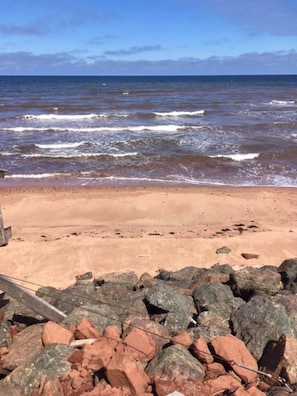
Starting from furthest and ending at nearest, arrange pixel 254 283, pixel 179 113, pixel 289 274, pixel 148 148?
pixel 179 113 → pixel 148 148 → pixel 289 274 → pixel 254 283

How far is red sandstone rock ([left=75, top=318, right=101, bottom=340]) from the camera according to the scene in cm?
619

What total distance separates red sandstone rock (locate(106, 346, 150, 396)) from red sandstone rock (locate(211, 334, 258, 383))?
3.61 ft

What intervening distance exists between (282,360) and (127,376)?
6.47 ft

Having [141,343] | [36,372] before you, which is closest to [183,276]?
[141,343]

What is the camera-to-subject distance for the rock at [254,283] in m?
8.06

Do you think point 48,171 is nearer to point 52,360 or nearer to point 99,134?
point 99,134

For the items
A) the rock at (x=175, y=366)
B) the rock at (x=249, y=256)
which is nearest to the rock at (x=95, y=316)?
the rock at (x=175, y=366)

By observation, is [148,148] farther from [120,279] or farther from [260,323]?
[260,323]

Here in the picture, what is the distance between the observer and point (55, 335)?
601 centimetres

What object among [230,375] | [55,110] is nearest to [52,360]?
[230,375]

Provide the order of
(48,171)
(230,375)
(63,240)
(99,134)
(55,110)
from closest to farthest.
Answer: (230,375) < (63,240) < (48,171) < (99,134) < (55,110)

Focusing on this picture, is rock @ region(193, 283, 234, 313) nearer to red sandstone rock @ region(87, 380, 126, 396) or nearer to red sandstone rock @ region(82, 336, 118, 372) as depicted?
red sandstone rock @ region(82, 336, 118, 372)

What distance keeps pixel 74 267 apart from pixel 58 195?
22.6ft

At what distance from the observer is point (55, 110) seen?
4306 cm
